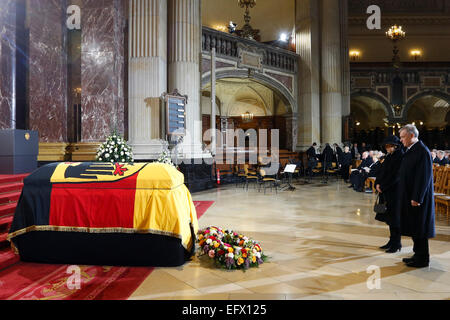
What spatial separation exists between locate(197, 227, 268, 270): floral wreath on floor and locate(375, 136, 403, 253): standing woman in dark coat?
5.63 ft

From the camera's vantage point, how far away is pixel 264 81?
14.7 meters

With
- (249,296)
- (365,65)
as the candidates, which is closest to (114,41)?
(249,296)

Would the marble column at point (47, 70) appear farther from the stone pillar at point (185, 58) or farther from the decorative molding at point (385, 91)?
the decorative molding at point (385, 91)

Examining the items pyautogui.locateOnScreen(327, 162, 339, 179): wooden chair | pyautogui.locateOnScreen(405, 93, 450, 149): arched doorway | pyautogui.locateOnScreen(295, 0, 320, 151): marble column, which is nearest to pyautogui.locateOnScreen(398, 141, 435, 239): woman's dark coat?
pyautogui.locateOnScreen(327, 162, 339, 179): wooden chair

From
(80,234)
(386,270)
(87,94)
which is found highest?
(87,94)

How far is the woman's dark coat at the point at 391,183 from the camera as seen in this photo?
13.6 ft

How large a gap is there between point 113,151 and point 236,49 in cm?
792

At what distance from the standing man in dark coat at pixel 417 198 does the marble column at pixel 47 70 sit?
7762mm

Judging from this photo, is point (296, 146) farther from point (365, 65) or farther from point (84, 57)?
point (84, 57)

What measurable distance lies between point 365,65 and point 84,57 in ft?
56.2

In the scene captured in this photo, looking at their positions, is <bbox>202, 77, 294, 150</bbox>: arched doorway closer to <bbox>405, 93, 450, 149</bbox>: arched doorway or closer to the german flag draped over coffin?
<bbox>405, 93, 450, 149</bbox>: arched doorway

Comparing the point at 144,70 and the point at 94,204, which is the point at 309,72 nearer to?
the point at 144,70

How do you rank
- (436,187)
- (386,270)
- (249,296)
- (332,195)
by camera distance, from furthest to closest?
1. (332,195)
2. (436,187)
3. (386,270)
4. (249,296)

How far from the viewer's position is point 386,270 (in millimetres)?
3479
